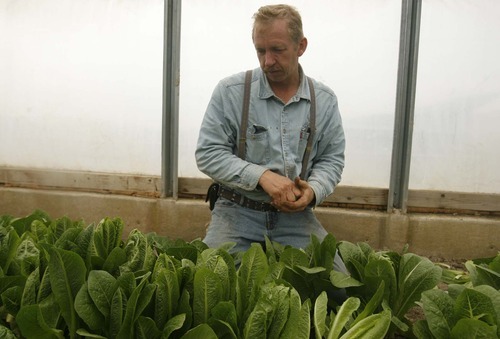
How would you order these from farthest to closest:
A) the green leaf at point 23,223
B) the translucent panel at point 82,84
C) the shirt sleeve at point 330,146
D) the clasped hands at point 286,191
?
1. the translucent panel at point 82,84
2. the shirt sleeve at point 330,146
3. the clasped hands at point 286,191
4. the green leaf at point 23,223

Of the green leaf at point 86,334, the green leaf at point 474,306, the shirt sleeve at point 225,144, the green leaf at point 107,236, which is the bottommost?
the green leaf at point 86,334

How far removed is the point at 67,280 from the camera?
64.4 inches

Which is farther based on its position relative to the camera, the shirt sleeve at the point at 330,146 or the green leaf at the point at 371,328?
the shirt sleeve at the point at 330,146

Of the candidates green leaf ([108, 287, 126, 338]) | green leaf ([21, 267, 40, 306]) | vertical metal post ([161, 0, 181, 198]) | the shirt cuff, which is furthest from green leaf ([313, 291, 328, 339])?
vertical metal post ([161, 0, 181, 198])

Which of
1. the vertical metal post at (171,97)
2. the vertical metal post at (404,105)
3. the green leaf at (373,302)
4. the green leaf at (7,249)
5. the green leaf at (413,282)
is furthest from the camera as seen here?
the vertical metal post at (171,97)

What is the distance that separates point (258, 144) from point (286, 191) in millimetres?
391

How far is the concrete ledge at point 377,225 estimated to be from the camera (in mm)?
4496

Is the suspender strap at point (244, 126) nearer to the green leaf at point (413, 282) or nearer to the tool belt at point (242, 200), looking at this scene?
the tool belt at point (242, 200)

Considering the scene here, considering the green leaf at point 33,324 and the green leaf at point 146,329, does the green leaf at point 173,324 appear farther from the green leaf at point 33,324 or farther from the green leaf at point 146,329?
the green leaf at point 33,324

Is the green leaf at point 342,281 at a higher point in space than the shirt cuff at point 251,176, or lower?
lower

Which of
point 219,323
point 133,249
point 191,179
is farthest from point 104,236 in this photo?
point 191,179

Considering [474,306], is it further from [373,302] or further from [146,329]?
[146,329]

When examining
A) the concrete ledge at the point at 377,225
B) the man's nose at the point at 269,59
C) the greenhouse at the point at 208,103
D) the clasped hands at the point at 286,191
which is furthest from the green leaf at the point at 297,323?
the concrete ledge at the point at 377,225

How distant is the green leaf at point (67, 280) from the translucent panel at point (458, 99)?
348 cm
